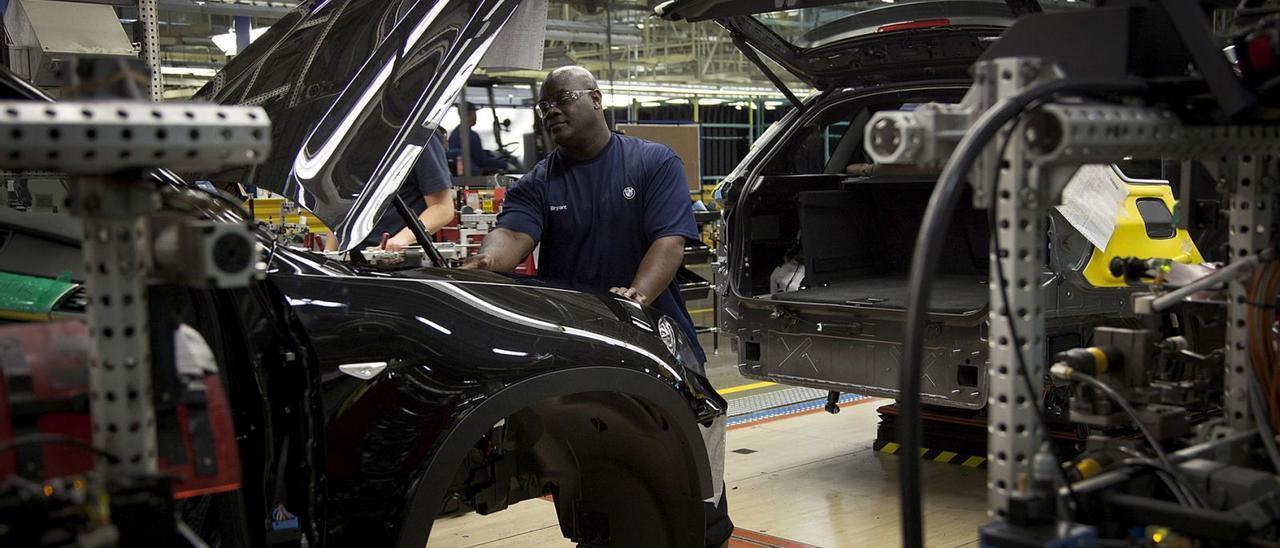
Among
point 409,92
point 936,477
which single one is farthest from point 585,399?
point 936,477

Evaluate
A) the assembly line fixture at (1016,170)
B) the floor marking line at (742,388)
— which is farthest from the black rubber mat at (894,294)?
the assembly line fixture at (1016,170)

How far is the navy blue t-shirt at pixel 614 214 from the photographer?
4246 mm

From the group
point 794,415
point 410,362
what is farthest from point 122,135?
point 794,415

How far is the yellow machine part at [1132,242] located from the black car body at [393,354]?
194 centimetres

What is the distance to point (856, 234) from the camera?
20.2 feet

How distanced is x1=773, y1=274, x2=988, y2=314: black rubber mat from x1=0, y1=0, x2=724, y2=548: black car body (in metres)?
1.78

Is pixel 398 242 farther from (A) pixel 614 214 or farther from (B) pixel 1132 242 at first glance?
(B) pixel 1132 242

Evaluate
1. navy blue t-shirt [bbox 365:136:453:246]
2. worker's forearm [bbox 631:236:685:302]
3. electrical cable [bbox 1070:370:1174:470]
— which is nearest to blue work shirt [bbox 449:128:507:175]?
navy blue t-shirt [bbox 365:136:453:246]

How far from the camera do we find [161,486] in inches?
62.5

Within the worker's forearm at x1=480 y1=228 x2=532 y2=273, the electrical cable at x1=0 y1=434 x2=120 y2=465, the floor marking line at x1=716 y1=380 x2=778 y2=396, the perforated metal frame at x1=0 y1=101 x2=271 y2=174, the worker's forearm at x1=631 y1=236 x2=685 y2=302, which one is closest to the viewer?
the perforated metal frame at x1=0 y1=101 x2=271 y2=174

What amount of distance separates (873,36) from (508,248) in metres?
1.95

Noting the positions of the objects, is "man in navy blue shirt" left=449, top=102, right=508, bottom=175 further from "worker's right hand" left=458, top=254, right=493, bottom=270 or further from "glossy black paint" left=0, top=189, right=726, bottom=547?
"glossy black paint" left=0, top=189, right=726, bottom=547

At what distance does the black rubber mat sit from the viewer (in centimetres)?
499

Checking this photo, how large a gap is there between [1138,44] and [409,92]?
1.87 m
